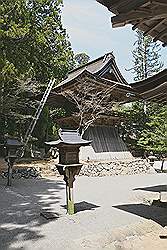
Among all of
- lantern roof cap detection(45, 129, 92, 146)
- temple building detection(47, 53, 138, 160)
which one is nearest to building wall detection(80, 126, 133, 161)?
temple building detection(47, 53, 138, 160)

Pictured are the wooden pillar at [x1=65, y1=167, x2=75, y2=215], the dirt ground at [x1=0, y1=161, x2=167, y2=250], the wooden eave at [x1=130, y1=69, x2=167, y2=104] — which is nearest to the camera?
the dirt ground at [x1=0, y1=161, x2=167, y2=250]

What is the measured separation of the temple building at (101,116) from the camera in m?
18.1

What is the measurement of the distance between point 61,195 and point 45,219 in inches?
120

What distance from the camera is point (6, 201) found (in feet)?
27.1

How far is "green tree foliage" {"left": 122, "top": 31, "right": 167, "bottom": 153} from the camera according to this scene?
1770 cm

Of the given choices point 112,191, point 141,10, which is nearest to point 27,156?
point 112,191

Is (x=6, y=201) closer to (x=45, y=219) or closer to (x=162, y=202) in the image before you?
(x=45, y=219)

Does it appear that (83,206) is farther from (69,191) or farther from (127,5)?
(127,5)

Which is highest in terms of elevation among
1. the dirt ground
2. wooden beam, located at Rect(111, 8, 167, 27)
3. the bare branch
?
the bare branch

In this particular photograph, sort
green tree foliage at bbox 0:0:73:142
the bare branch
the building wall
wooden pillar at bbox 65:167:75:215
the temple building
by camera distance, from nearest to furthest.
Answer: wooden pillar at bbox 65:167:75:215 → green tree foliage at bbox 0:0:73:142 → the bare branch → the temple building → the building wall

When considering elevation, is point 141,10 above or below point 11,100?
below

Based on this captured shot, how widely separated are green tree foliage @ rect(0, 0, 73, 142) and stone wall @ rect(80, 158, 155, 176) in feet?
17.5

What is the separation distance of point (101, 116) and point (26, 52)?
631 centimetres

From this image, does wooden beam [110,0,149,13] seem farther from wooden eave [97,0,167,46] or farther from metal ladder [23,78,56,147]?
metal ladder [23,78,56,147]
